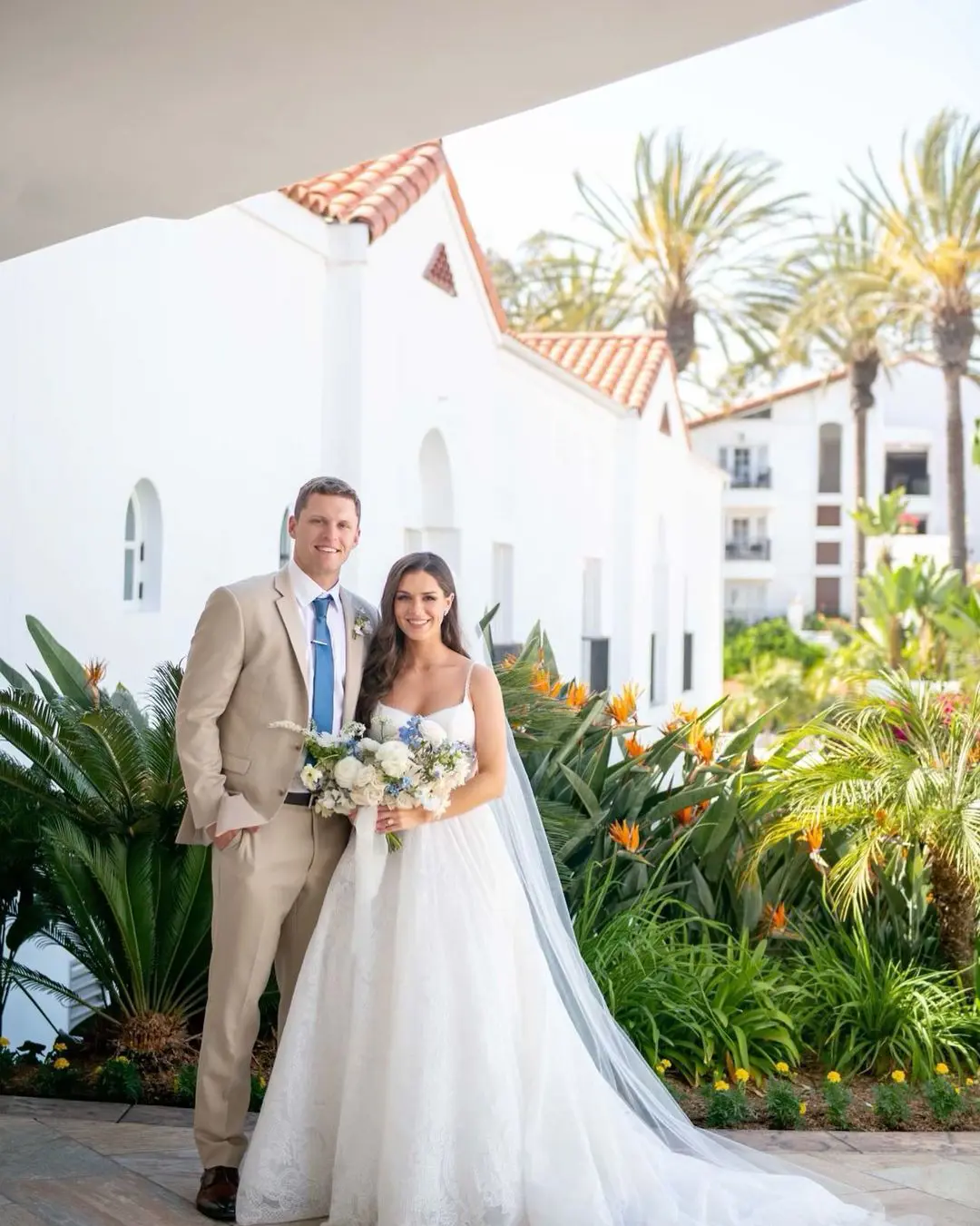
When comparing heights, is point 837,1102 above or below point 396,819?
below

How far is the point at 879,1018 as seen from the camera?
21.8 ft

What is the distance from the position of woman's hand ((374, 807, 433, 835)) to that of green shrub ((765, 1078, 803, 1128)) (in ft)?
7.53

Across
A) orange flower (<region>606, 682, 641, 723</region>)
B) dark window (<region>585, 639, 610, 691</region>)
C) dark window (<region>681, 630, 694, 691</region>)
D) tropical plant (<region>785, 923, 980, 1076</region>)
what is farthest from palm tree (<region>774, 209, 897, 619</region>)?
tropical plant (<region>785, 923, 980, 1076</region>)

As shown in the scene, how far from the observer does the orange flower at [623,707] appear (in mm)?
7883

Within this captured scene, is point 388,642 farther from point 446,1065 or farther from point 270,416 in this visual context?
point 270,416

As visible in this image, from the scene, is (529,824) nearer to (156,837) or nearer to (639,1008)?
(639,1008)

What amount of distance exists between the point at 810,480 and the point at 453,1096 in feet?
169

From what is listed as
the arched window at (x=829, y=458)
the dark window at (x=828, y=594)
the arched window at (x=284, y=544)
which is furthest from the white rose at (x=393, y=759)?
the arched window at (x=829, y=458)

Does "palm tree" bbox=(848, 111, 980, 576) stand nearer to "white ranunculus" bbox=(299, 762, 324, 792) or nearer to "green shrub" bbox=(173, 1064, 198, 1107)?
"green shrub" bbox=(173, 1064, 198, 1107)

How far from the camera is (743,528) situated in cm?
5603

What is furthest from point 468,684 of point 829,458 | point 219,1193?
point 829,458

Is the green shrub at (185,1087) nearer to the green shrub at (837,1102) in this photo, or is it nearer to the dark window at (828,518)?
Result: the green shrub at (837,1102)

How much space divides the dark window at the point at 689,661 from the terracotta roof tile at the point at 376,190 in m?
16.5

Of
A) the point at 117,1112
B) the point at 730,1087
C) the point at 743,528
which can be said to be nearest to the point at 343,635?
the point at 117,1112
